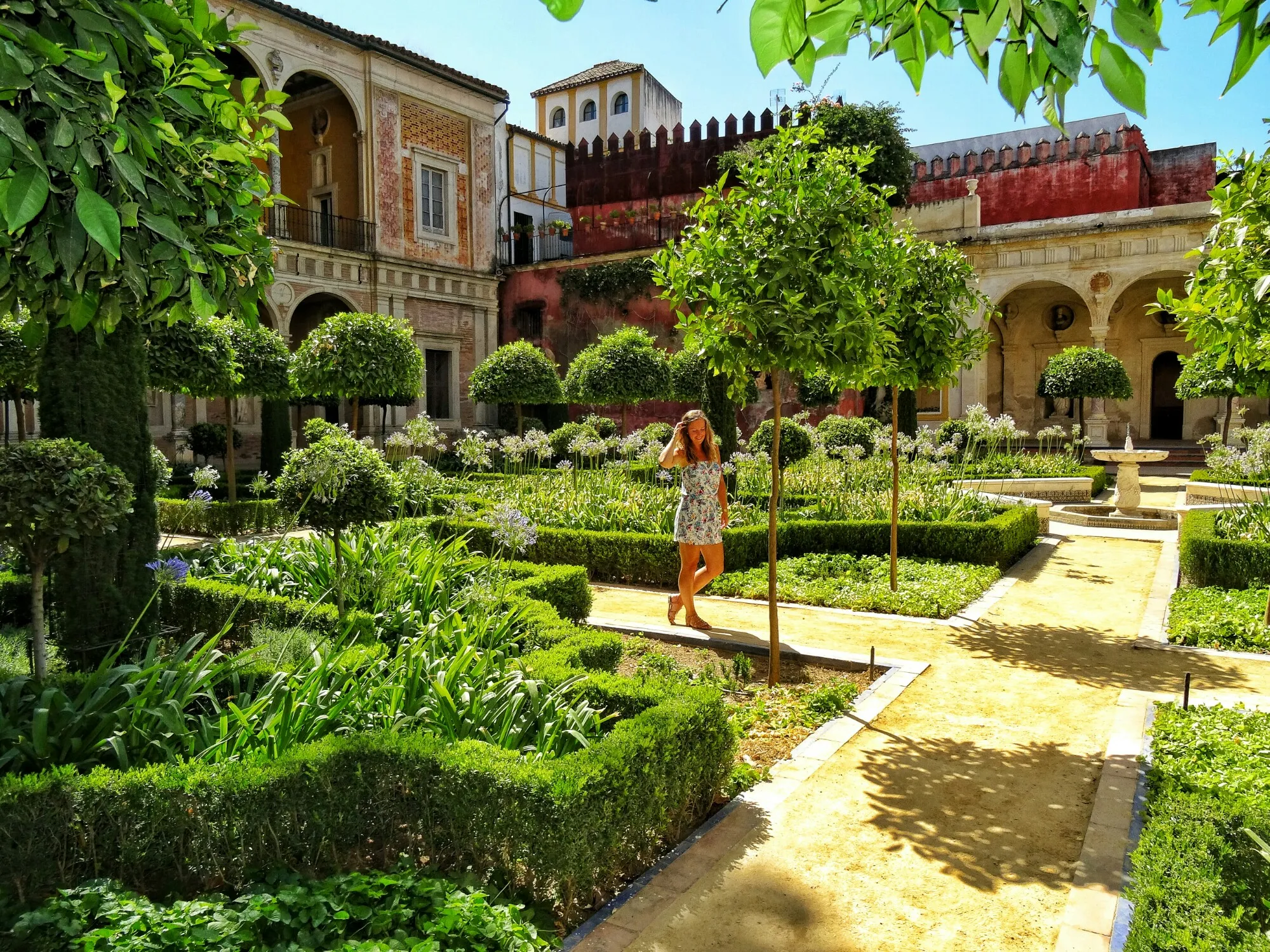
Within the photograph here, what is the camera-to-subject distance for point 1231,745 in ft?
13.3

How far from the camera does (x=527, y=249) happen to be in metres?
26.9

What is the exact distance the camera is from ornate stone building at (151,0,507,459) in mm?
19609

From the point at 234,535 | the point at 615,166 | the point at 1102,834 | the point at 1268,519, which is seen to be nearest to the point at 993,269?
the point at 615,166

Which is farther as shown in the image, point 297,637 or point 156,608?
point 156,608

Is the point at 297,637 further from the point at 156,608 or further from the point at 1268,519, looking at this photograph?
the point at 1268,519

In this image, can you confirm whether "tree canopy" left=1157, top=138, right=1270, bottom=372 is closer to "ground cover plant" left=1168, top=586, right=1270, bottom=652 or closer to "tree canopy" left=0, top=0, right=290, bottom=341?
"ground cover plant" left=1168, top=586, right=1270, bottom=652

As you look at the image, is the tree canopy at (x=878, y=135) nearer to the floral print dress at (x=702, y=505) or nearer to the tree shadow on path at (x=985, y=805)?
the floral print dress at (x=702, y=505)

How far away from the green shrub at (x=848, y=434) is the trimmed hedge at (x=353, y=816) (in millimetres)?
13710

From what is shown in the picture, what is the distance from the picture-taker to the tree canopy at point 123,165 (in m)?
2.15

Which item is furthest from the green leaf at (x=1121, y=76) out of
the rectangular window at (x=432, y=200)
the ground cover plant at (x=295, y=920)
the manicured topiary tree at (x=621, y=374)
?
the rectangular window at (x=432, y=200)

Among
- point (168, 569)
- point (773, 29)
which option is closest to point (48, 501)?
point (168, 569)

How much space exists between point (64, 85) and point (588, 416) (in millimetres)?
14045

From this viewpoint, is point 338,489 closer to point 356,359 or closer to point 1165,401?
point 356,359

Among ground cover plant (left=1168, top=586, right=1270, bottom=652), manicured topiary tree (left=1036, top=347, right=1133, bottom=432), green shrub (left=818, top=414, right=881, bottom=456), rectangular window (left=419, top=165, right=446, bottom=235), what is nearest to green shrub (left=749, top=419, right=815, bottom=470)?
green shrub (left=818, top=414, right=881, bottom=456)
